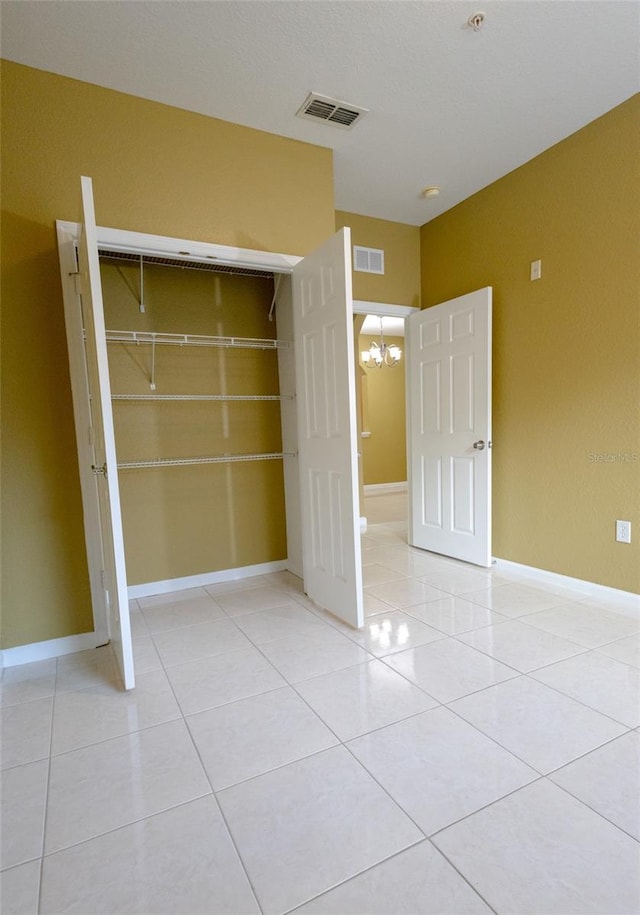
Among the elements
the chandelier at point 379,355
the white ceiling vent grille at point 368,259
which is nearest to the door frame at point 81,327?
the white ceiling vent grille at point 368,259

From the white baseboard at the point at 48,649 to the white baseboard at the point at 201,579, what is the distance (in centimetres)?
59

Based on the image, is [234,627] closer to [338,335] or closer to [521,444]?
[338,335]

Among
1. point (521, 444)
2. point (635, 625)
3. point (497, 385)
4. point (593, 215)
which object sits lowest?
point (635, 625)

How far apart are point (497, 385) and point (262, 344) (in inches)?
70.5

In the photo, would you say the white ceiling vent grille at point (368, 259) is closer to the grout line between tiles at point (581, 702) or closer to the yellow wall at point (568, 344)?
the yellow wall at point (568, 344)

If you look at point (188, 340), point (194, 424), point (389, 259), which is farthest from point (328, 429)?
point (389, 259)

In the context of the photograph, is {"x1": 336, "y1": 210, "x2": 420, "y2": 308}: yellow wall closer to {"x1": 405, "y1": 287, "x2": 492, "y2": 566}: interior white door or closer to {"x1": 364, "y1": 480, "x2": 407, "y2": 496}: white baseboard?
{"x1": 405, "y1": 287, "x2": 492, "y2": 566}: interior white door

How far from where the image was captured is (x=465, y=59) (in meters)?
2.10

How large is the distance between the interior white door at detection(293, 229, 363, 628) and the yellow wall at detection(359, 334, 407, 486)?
425 centimetres

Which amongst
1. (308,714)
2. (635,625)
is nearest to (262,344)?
(308,714)

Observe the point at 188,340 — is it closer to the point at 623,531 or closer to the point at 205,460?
the point at 205,460

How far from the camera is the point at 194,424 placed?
3.09m

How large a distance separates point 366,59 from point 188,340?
1.82 metres

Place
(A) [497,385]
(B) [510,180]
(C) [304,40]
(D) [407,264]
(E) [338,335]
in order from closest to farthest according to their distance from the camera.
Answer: (C) [304,40], (E) [338,335], (B) [510,180], (A) [497,385], (D) [407,264]
